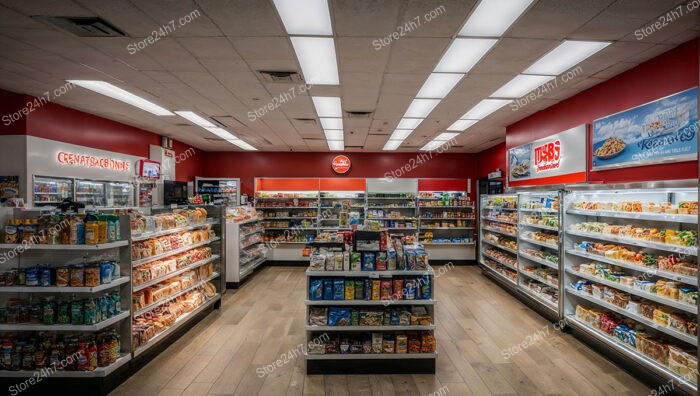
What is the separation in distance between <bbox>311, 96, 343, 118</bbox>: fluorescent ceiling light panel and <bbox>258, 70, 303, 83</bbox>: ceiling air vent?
934 millimetres

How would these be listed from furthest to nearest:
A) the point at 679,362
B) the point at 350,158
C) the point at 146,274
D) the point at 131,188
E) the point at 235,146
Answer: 1. the point at 350,158
2. the point at 235,146
3. the point at 131,188
4. the point at 146,274
5. the point at 679,362

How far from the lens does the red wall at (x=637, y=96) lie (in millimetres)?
3598

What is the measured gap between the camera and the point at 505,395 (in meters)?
3.59

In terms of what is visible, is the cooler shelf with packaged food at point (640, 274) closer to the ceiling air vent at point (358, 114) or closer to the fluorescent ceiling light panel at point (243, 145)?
the ceiling air vent at point (358, 114)

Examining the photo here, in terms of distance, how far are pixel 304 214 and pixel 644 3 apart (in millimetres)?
9403

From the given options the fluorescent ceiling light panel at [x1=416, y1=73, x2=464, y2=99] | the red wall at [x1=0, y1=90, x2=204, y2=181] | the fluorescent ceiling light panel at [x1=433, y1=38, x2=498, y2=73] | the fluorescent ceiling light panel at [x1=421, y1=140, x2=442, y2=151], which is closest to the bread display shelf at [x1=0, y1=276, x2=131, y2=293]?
the red wall at [x1=0, y1=90, x2=204, y2=181]

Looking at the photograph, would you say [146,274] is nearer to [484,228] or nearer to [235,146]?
[235,146]

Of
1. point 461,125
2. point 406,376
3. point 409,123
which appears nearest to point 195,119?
point 409,123

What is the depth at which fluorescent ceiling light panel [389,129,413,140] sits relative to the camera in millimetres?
8133

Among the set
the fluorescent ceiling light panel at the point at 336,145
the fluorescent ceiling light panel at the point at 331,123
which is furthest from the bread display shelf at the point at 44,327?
the fluorescent ceiling light panel at the point at 336,145

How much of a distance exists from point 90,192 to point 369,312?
231 inches

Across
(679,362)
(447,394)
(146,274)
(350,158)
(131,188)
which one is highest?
(350,158)

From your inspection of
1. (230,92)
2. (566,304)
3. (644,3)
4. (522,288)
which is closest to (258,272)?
(230,92)

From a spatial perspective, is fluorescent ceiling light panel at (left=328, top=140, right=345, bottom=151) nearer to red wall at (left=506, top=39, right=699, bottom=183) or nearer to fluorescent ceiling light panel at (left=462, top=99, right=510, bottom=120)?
fluorescent ceiling light panel at (left=462, top=99, right=510, bottom=120)
